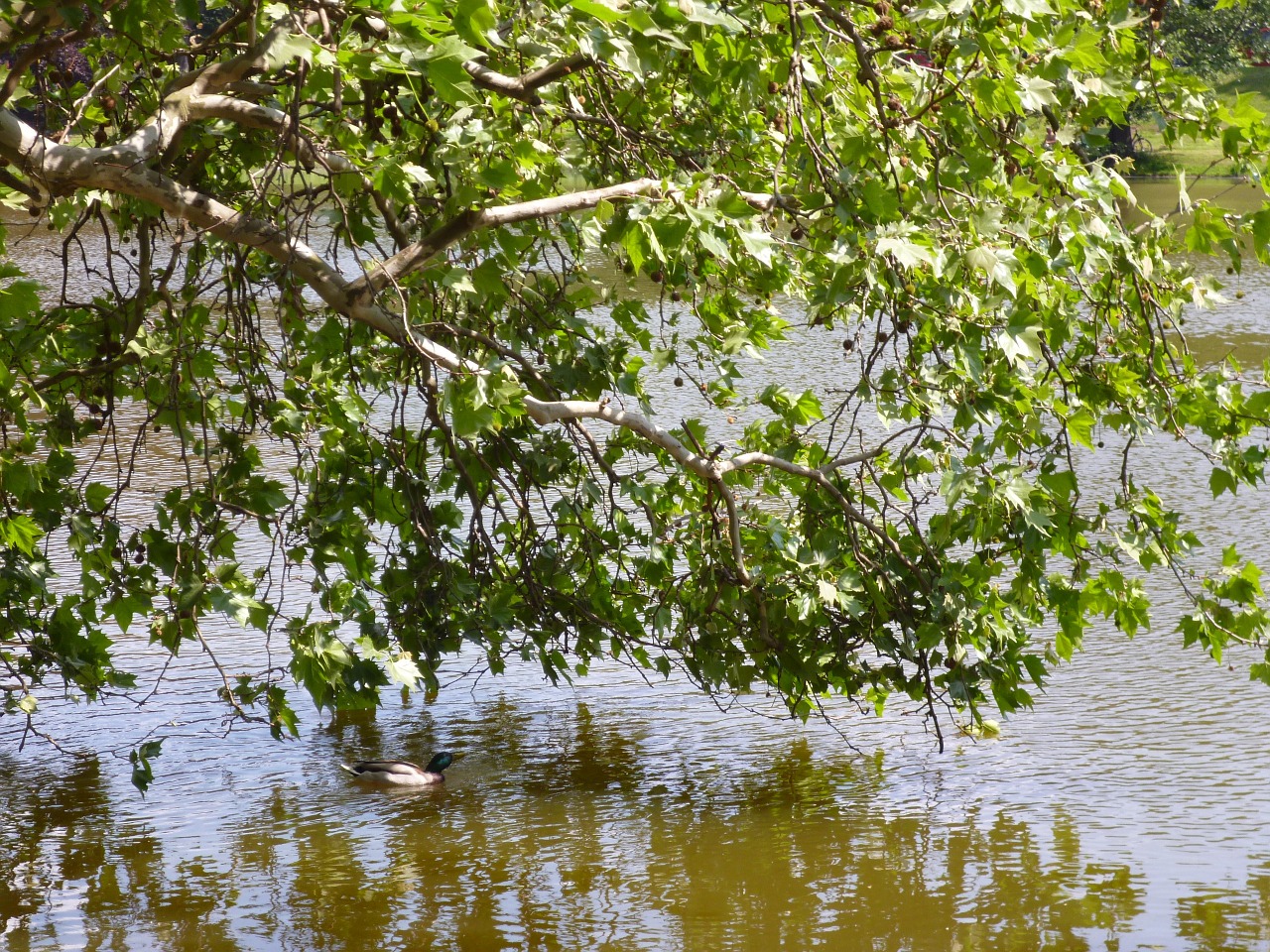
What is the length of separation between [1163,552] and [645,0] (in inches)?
98.4

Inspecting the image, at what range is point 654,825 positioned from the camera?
19.5 ft

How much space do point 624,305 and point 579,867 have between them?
214 cm

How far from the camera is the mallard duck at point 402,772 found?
6.30 m

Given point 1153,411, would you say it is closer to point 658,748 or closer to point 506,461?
point 506,461

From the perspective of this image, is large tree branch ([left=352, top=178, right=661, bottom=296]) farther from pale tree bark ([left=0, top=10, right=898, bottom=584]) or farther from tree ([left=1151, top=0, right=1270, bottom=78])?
tree ([left=1151, top=0, right=1270, bottom=78])

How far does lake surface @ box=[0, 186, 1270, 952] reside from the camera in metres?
5.12

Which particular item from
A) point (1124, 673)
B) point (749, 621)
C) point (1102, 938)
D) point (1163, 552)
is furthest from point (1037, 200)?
point (1124, 673)

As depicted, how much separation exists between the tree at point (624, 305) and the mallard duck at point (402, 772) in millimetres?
621

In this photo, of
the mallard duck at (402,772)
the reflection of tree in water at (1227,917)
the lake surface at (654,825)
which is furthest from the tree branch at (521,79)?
the reflection of tree in water at (1227,917)

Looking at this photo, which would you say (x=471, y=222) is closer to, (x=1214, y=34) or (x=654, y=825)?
(x=654, y=825)

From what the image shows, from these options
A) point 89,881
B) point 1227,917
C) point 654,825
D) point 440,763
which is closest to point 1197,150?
point 440,763

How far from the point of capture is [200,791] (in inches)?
251

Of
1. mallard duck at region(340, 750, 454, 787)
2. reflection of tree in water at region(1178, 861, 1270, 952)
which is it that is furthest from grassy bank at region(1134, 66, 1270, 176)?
reflection of tree in water at region(1178, 861, 1270, 952)

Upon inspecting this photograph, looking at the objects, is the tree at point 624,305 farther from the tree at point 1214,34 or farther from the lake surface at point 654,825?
the tree at point 1214,34
